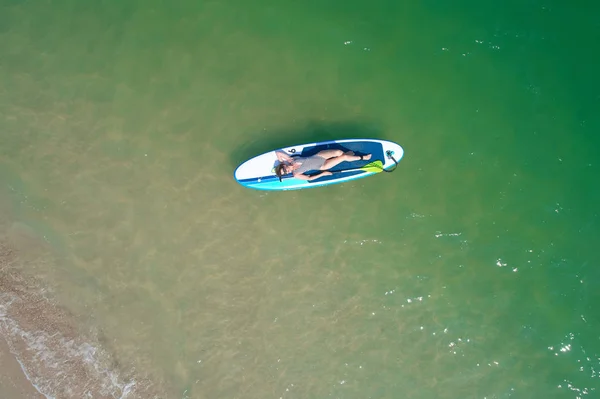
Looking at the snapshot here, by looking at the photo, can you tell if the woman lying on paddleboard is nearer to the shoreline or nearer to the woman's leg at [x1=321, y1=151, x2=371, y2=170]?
the woman's leg at [x1=321, y1=151, x2=371, y2=170]

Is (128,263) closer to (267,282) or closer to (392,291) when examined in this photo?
(267,282)

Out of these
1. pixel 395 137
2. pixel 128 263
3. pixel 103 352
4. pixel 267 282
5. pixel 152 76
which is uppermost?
pixel 152 76

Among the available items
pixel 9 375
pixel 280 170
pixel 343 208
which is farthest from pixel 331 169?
pixel 9 375

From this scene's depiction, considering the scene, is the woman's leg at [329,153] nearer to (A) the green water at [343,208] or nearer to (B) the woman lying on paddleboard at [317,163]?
(B) the woman lying on paddleboard at [317,163]

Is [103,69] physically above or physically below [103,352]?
above

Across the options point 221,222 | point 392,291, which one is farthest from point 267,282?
point 392,291

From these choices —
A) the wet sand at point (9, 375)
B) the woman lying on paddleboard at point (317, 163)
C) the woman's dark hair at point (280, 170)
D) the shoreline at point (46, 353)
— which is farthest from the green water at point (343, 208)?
the wet sand at point (9, 375)
